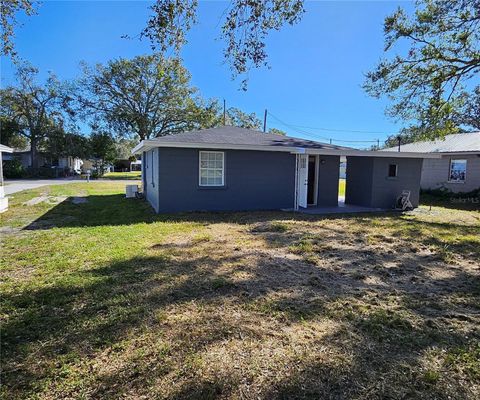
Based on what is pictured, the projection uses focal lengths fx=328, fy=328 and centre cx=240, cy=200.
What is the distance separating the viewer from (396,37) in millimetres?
12289

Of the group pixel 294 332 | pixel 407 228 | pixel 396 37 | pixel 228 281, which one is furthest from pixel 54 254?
pixel 396 37

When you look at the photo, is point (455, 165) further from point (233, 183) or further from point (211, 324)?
point (211, 324)

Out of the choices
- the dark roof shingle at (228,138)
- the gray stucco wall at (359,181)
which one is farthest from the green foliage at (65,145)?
the gray stucco wall at (359,181)

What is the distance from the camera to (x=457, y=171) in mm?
18422

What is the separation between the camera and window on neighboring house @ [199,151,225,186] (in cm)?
1091

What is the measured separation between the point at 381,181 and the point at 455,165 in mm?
8224

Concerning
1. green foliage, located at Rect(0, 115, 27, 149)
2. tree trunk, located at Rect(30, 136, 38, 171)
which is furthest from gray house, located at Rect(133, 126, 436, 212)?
green foliage, located at Rect(0, 115, 27, 149)

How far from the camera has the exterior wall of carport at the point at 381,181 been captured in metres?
13.3

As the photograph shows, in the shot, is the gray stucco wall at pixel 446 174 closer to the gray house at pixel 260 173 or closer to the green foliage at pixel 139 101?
the gray house at pixel 260 173

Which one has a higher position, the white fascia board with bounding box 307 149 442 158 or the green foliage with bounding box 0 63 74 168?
the green foliage with bounding box 0 63 74 168

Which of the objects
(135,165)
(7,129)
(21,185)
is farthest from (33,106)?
(135,165)

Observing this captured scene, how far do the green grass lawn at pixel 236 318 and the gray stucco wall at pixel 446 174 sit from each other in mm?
12745

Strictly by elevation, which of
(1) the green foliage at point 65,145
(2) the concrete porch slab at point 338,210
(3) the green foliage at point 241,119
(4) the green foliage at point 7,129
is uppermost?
(3) the green foliage at point 241,119

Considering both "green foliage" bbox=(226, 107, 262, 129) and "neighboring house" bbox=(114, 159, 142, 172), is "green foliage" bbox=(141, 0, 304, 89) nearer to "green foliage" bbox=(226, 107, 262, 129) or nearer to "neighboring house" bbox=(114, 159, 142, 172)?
"green foliage" bbox=(226, 107, 262, 129)
